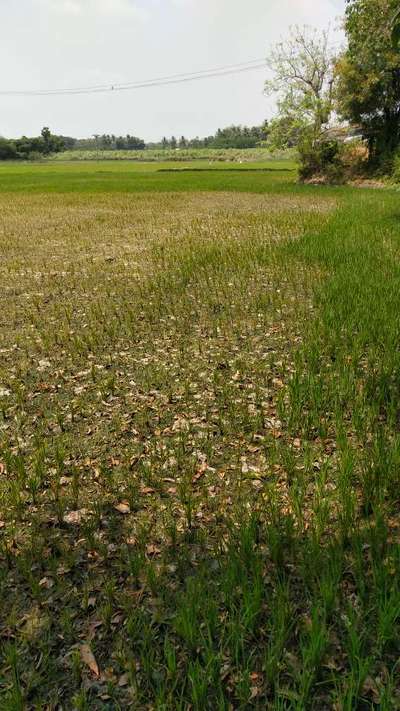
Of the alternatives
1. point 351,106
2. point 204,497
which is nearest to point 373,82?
point 351,106

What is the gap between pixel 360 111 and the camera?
3647cm

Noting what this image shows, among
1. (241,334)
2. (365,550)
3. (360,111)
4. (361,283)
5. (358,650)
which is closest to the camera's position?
(358,650)

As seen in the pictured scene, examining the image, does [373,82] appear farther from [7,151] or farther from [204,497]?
[7,151]

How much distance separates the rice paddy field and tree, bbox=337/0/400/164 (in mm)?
27567

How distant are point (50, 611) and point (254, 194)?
3233 cm

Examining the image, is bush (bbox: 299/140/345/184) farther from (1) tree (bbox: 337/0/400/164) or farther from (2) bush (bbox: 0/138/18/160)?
(2) bush (bbox: 0/138/18/160)

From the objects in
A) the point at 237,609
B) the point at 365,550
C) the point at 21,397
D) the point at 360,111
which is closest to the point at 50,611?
the point at 237,609

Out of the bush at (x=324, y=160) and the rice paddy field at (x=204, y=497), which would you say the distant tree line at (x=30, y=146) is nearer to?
the bush at (x=324, y=160)

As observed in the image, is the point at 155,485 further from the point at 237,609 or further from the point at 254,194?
the point at 254,194

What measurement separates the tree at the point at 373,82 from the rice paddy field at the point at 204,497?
90.4 feet

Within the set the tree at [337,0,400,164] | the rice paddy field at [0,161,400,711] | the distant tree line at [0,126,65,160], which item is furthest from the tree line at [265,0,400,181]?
the distant tree line at [0,126,65,160]

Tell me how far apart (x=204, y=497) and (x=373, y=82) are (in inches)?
1482

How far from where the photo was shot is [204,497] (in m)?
4.02

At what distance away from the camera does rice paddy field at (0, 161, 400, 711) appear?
2512 millimetres
